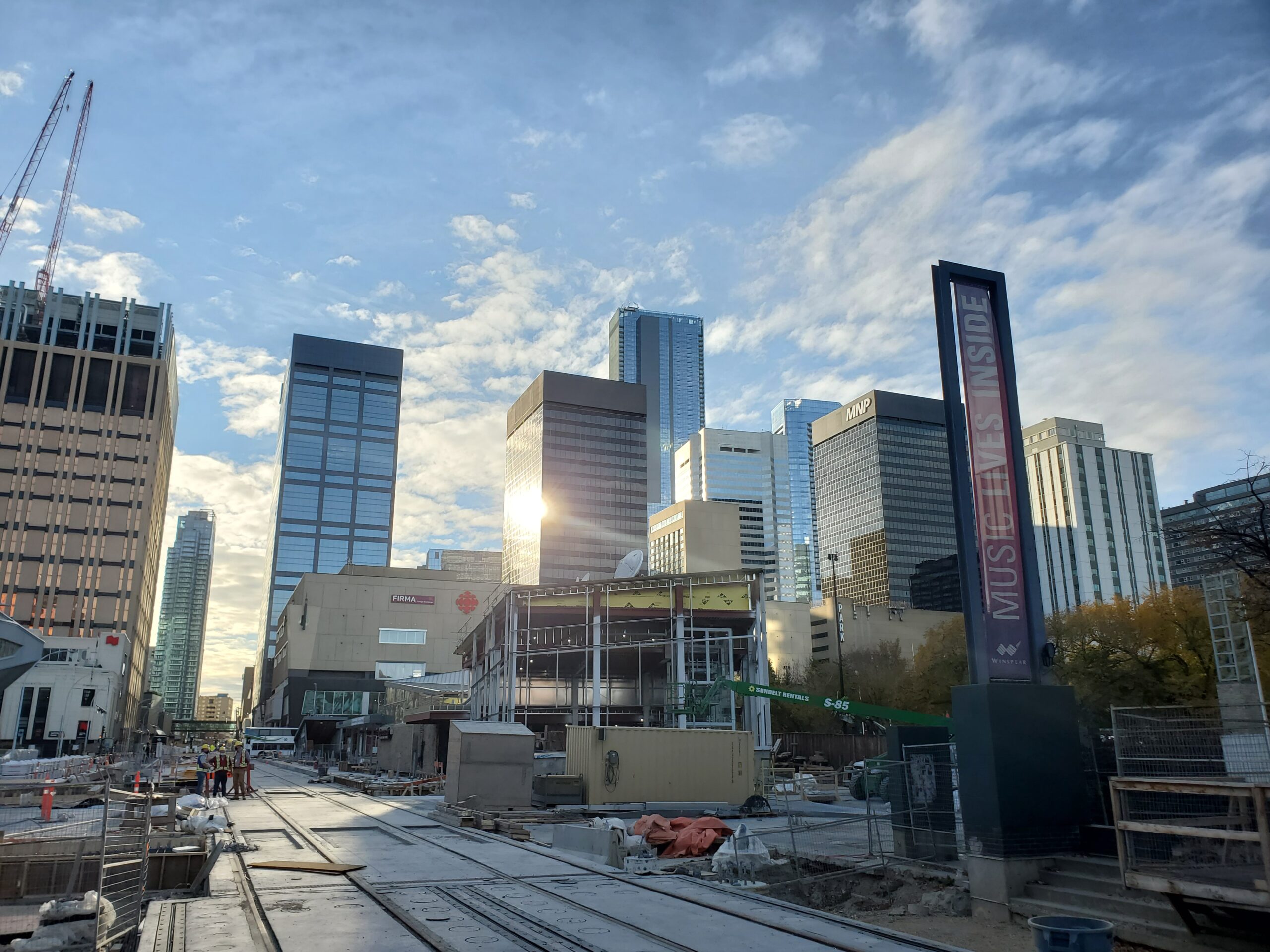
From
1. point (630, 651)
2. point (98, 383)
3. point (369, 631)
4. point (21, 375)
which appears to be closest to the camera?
point (630, 651)

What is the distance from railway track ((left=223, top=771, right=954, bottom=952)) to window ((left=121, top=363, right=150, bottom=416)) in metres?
140

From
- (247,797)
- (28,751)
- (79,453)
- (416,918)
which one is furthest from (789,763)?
(79,453)

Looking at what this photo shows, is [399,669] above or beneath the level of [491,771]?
above

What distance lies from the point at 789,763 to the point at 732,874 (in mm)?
44107

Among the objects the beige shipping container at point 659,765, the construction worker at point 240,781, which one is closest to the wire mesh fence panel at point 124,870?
the beige shipping container at point 659,765

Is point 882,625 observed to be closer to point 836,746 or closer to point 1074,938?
point 836,746

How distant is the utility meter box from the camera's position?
27.8 metres

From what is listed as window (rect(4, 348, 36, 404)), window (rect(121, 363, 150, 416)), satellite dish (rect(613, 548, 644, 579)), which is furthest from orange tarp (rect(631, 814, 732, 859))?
window (rect(4, 348, 36, 404))

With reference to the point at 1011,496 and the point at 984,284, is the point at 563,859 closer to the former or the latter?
the point at 1011,496

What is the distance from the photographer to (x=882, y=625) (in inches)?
5512

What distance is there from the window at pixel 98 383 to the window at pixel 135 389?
2.44 metres

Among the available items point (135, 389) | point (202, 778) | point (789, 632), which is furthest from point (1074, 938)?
point (135, 389)

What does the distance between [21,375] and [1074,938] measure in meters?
159

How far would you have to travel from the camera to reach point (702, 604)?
2009 inches
